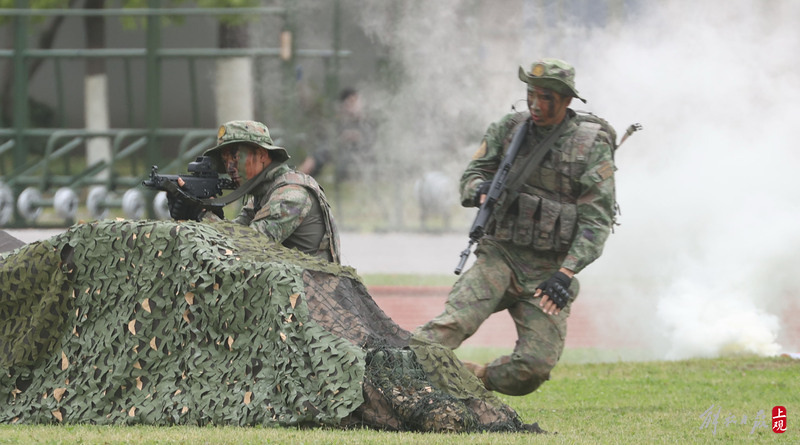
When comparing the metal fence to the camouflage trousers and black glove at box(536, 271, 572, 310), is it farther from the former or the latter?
black glove at box(536, 271, 572, 310)

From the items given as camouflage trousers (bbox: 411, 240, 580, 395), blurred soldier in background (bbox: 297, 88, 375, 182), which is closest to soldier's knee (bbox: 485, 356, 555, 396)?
camouflage trousers (bbox: 411, 240, 580, 395)

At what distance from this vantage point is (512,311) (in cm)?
816

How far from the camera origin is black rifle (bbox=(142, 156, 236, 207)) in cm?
794

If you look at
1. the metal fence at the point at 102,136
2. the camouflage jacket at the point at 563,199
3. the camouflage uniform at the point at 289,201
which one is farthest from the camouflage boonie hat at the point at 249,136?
the metal fence at the point at 102,136

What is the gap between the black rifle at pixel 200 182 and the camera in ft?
26.0

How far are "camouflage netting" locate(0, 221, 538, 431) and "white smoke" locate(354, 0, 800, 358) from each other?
4991 mm

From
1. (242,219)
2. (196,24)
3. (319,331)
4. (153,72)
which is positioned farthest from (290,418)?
(196,24)

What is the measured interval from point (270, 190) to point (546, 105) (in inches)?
60.0

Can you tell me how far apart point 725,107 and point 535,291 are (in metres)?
6.72

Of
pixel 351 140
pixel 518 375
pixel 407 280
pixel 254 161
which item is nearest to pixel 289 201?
pixel 254 161

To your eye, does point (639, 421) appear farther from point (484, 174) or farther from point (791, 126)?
point (791, 126)

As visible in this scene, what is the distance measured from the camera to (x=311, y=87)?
67.9 ft

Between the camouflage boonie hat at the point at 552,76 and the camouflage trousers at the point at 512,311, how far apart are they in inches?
34.6

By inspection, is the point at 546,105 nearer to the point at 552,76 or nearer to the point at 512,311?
the point at 552,76
